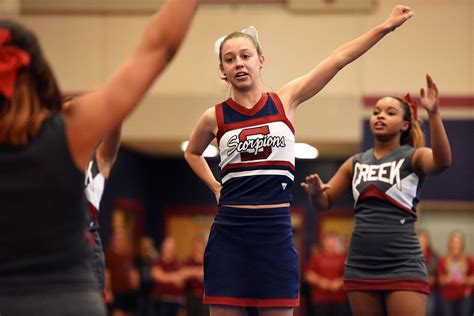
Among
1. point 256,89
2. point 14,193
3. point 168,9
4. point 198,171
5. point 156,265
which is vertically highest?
point 168,9

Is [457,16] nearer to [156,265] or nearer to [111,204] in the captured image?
[156,265]

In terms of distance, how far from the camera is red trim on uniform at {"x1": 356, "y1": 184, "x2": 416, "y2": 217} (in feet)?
15.0

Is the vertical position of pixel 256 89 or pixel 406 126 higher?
pixel 256 89

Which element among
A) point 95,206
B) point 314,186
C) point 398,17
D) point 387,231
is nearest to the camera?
point 398,17

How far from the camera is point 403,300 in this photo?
4387 mm

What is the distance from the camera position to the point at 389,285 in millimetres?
4430

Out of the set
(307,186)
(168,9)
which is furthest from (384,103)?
(168,9)

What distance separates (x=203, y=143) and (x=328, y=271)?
27.4 feet

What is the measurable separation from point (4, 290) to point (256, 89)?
2265 mm

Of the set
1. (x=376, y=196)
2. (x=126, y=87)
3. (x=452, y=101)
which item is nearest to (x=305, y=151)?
(x=452, y=101)

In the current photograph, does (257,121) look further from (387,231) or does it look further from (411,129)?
(411,129)

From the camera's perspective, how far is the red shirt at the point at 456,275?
37.4ft

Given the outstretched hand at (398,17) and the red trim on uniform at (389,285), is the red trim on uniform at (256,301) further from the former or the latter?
the outstretched hand at (398,17)

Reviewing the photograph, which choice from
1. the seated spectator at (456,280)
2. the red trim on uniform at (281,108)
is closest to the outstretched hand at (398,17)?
the red trim on uniform at (281,108)
